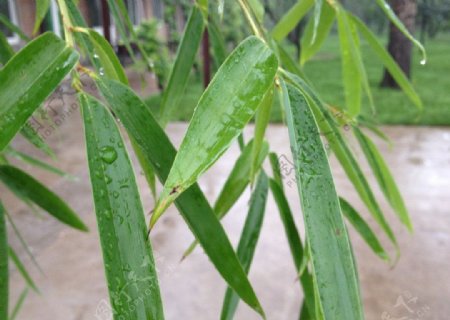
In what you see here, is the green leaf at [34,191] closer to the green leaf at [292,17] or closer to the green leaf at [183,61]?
the green leaf at [183,61]

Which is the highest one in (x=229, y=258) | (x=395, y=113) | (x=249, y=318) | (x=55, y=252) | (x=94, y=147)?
(x=94, y=147)

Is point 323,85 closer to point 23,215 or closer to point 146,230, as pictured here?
point 23,215

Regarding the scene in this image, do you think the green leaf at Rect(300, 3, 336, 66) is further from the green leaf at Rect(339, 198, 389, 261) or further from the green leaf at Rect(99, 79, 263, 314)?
the green leaf at Rect(99, 79, 263, 314)

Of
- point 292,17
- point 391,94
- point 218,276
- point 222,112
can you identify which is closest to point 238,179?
point 292,17

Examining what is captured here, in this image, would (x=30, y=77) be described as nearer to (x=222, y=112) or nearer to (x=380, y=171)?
(x=222, y=112)

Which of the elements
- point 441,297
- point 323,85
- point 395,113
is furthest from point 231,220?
point 323,85

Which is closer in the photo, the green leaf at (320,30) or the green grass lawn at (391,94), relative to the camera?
the green leaf at (320,30)

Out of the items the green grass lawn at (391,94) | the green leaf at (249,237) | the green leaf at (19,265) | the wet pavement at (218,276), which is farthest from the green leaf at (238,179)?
the green grass lawn at (391,94)
